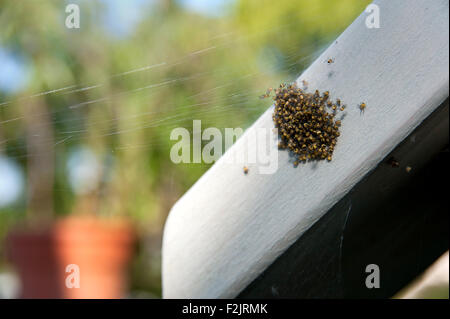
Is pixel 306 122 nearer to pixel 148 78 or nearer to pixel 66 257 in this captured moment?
pixel 148 78

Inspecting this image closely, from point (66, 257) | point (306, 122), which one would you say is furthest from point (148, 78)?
point (66, 257)

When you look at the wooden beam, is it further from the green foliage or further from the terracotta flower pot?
the terracotta flower pot

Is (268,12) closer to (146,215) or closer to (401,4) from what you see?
(146,215)

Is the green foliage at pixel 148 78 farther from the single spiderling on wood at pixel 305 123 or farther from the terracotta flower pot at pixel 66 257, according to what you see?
the terracotta flower pot at pixel 66 257

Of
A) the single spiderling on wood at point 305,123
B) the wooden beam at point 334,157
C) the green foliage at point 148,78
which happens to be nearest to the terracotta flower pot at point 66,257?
the green foliage at point 148,78

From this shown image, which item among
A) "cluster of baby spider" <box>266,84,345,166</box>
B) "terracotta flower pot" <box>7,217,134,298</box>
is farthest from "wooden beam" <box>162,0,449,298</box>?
"terracotta flower pot" <box>7,217,134,298</box>
